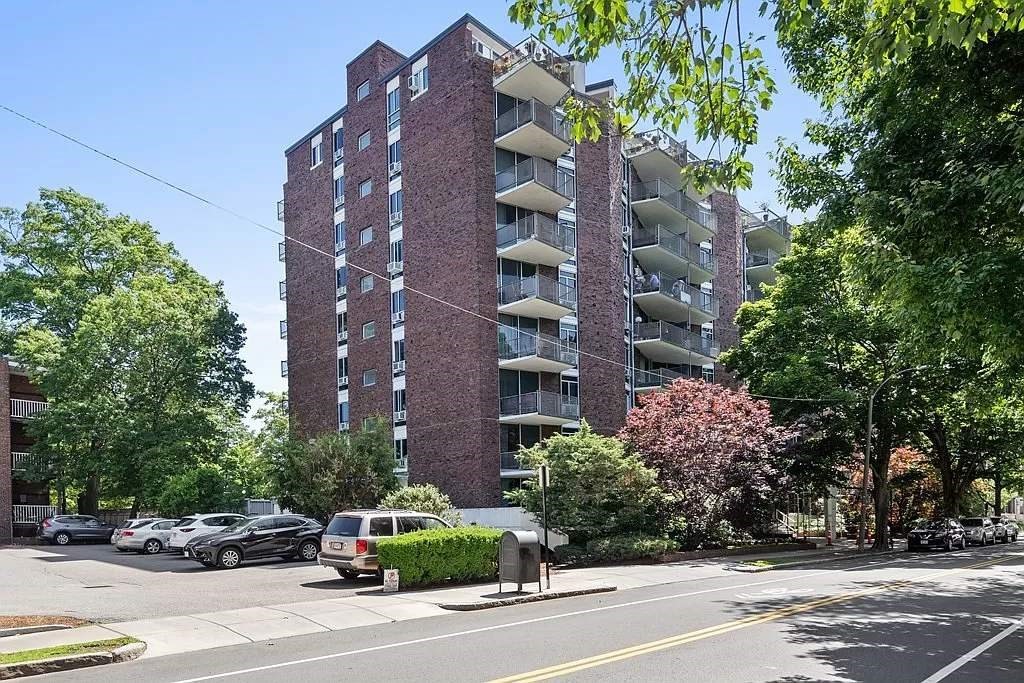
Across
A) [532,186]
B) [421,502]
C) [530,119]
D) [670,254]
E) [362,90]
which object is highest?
[362,90]

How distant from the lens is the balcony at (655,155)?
48312mm

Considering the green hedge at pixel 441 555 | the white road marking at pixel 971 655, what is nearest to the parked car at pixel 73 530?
the green hedge at pixel 441 555

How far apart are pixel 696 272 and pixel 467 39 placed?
20.2 m

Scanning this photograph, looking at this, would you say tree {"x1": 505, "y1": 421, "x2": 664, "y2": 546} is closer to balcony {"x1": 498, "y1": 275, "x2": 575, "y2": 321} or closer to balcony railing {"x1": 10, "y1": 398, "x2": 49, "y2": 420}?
balcony {"x1": 498, "y1": 275, "x2": 575, "y2": 321}

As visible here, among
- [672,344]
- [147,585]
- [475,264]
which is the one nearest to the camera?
[147,585]

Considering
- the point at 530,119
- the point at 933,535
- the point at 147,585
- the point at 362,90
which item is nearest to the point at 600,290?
the point at 530,119

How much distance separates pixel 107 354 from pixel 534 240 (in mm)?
21616

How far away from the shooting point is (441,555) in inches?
810

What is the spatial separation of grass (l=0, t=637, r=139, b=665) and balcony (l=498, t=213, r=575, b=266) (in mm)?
27071

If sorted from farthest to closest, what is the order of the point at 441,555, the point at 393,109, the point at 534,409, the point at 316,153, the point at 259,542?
1. the point at 316,153
2. the point at 393,109
3. the point at 534,409
4. the point at 259,542
5. the point at 441,555

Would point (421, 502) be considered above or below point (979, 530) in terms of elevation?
above

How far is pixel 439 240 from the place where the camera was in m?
39.5

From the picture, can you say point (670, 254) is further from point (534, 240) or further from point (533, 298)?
point (533, 298)

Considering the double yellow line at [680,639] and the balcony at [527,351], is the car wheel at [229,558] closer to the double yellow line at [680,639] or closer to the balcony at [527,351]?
the balcony at [527,351]
